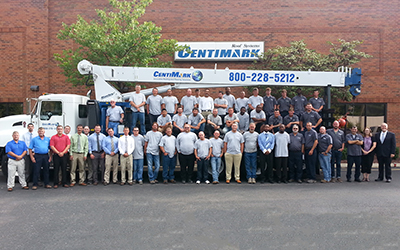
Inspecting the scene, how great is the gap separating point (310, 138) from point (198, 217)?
5388mm

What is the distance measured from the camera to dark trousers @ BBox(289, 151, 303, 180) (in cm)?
1046

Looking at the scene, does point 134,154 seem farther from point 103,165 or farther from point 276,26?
point 276,26

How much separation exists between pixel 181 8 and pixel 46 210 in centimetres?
1507

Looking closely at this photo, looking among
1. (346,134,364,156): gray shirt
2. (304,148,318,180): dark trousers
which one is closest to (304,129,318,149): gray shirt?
(304,148,318,180): dark trousers

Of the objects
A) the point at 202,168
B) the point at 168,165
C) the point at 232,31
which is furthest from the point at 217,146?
the point at 232,31

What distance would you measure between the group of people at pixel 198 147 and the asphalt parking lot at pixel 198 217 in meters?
0.81

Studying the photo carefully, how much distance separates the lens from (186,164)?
10.4 metres

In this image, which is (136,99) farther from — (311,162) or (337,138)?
(337,138)

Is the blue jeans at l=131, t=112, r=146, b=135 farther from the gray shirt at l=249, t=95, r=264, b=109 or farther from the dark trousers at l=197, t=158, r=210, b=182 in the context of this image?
the gray shirt at l=249, t=95, r=264, b=109

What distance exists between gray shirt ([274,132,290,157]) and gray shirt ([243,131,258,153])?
685 millimetres

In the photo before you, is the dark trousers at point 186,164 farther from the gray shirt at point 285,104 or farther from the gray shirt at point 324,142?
the gray shirt at point 324,142

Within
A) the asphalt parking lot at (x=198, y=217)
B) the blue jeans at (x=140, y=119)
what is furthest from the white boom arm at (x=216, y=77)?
the asphalt parking lot at (x=198, y=217)

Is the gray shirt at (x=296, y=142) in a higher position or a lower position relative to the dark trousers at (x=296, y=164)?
higher

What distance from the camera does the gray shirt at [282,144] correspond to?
34.0 feet
